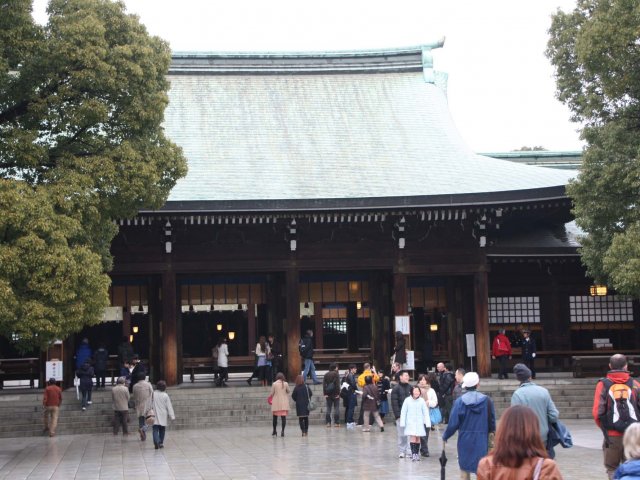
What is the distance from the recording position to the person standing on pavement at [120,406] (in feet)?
72.0

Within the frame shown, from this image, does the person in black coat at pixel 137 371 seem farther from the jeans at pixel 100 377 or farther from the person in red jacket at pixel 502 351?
the person in red jacket at pixel 502 351

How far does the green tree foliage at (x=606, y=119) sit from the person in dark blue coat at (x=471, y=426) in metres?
11.5

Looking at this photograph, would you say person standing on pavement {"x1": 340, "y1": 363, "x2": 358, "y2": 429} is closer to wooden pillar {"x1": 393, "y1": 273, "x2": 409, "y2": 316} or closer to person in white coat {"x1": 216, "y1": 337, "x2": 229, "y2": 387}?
wooden pillar {"x1": 393, "y1": 273, "x2": 409, "y2": 316}

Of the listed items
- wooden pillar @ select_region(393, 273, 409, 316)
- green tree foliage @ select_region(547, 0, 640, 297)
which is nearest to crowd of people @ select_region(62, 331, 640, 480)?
wooden pillar @ select_region(393, 273, 409, 316)

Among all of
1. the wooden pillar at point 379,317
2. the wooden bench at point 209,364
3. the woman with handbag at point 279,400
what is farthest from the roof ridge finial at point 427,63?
the woman with handbag at point 279,400

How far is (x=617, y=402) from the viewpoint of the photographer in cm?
1105

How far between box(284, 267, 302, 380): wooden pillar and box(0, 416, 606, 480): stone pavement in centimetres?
379

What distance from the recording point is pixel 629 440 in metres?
6.20

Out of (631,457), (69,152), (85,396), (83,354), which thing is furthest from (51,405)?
(631,457)

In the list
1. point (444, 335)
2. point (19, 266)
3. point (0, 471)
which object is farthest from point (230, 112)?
point (0, 471)

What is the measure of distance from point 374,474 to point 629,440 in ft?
28.6

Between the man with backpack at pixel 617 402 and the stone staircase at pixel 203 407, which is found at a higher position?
the man with backpack at pixel 617 402

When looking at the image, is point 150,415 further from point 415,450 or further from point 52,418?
point 415,450

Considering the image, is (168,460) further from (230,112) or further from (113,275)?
(230,112)
